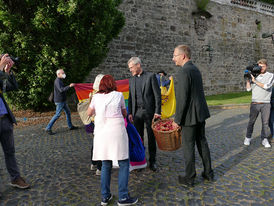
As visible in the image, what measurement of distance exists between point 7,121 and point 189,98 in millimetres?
2695

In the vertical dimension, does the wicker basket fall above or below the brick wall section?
below

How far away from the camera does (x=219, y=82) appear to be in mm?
19234

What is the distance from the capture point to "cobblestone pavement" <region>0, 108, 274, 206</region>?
2.93m

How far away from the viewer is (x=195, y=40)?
58.1 ft

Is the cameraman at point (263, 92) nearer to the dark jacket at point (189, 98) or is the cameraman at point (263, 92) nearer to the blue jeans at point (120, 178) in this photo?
the dark jacket at point (189, 98)

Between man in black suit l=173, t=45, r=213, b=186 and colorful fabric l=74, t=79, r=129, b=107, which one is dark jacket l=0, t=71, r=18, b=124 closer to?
man in black suit l=173, t=45, r=213, b=186

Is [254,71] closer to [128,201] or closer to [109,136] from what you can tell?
[109,136]

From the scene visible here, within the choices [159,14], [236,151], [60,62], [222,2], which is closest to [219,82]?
[222,2]

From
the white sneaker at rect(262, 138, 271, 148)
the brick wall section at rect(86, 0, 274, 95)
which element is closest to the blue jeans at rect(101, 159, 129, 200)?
the white sneaker at rect(262, 138, 271, 148)

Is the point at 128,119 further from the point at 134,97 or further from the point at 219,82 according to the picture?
the point at 219,82

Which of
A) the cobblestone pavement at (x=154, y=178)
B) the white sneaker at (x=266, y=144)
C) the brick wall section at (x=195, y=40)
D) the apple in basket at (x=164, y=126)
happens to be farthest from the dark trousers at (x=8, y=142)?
the brick wall section at (x=195, y=40)

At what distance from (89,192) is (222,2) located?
793 inches

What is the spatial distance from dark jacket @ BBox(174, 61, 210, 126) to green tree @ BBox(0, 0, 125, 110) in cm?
679

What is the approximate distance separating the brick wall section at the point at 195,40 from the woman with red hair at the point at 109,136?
10501 mm
